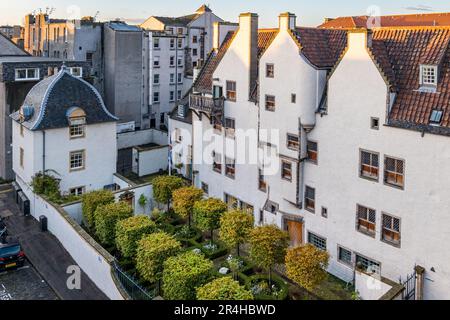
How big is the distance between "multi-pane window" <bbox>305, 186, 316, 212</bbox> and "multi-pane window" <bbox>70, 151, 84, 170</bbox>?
21125 mm

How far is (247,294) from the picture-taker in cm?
2270

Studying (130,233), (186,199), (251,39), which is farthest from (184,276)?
(251,39)

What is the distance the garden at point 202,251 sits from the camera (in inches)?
968

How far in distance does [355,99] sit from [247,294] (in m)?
13.8

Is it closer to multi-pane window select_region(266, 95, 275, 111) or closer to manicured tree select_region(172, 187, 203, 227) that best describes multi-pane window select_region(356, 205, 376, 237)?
multi-pane window select_region(266, 95, 275, 111)

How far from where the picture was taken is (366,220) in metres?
29.2

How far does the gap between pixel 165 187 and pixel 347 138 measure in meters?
16.3

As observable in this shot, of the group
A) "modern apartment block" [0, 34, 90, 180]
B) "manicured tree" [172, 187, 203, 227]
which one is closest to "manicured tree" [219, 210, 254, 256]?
"manicured tree" [172, 187, 203, 227]

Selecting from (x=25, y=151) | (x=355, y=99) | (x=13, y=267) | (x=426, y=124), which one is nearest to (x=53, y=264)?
(x=13, y=267)

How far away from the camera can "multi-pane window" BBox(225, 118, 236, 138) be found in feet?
128

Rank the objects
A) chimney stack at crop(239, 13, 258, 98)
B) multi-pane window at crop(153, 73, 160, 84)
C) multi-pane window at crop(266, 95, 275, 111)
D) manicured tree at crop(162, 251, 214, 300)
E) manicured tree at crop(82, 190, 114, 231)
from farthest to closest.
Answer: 1. multi-pane window at crop(153, 73, 160, 84)
2. chimney stack at crop(239, 13, 258, 98)
3. manicured tree at crop(82, 190, 114, 231)
4. multi-pane window at crop(266, 95, 275, 111)
5. manicured tree at crop(162, 251, 214, 300)

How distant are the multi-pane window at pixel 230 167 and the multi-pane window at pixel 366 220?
1276cm

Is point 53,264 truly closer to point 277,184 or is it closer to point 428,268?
point 277,184

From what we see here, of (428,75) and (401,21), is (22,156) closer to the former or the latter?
(428,75)
